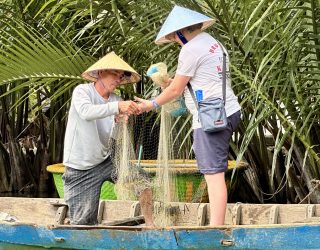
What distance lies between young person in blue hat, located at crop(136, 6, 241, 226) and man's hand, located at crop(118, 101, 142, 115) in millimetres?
306

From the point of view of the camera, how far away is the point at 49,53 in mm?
7672

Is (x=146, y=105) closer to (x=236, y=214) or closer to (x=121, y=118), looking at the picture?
(x=121, y=118)

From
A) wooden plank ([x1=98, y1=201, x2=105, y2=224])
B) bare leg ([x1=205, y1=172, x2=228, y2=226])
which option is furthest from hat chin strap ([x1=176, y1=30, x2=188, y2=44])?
wooden plank ([x1=98, y1=201, x2=105, y2=224])

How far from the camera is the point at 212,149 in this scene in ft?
18.1

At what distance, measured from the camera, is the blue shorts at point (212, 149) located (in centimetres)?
552

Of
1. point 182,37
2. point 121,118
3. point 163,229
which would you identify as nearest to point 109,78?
point 121,118

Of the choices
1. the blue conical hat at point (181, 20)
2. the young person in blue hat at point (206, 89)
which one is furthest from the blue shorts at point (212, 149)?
the blue conical hat at point (181, 20)

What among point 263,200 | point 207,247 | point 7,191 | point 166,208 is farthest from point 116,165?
point 7,191

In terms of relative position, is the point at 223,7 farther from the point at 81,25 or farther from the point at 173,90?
the point at 81,25

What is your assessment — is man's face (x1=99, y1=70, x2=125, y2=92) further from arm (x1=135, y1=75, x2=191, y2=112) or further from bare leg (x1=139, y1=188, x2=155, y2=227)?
bare leg (x1=139, y1=188, x2=155, y2=227)

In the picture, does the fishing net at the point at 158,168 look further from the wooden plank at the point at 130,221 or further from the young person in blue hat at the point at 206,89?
the young person in blue hat at the point at 206,89

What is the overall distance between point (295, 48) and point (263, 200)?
301 centimetres

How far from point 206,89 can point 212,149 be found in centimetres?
37

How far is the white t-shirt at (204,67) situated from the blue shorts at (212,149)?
0.27 feet
